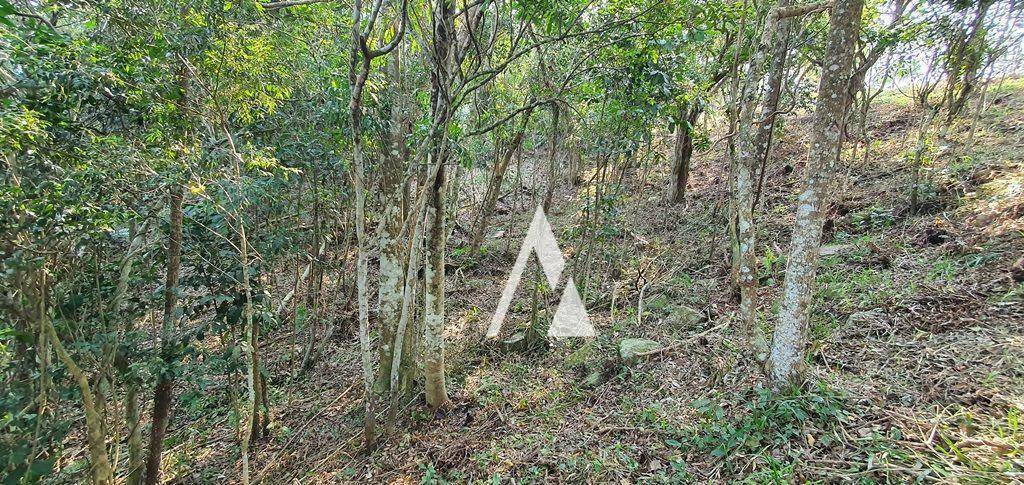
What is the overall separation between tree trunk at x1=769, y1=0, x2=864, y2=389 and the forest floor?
1.30 ft

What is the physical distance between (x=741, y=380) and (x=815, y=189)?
211 centimetres

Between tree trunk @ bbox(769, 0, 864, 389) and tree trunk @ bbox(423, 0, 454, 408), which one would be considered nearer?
tree trunk @ bbox(769, 0, 864, 389)

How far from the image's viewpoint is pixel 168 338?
445cm

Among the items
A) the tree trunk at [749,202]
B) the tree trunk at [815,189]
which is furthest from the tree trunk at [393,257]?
the tree trunk at [815,189]

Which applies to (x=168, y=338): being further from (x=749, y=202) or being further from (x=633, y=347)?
(x=749, y=202)

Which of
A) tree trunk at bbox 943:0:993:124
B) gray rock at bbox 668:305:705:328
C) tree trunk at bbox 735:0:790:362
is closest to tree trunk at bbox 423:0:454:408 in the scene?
tree trunk at bbox 735:0:790:362

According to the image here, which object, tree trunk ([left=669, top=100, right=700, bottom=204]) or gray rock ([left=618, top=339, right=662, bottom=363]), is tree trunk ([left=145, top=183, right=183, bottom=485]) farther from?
tree trunk ([left=669, top=100, right=700, bottom=204])

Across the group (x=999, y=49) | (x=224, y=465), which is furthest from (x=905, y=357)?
(x=224, y=465)

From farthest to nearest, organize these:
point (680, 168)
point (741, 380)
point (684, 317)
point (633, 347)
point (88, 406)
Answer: point (680, 168) < point (684, 317) < point (633, 347) < point (741, 380) < point (88, 406)

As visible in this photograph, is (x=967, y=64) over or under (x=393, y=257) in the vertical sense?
over

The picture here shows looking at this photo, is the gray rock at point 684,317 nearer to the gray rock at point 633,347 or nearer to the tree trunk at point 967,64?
the gray rock at point 633,347

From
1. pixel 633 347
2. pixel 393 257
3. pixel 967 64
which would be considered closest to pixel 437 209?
pixel 393 257

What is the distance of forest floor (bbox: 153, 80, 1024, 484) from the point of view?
3480 millimetres

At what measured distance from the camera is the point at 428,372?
5543 millimetres
